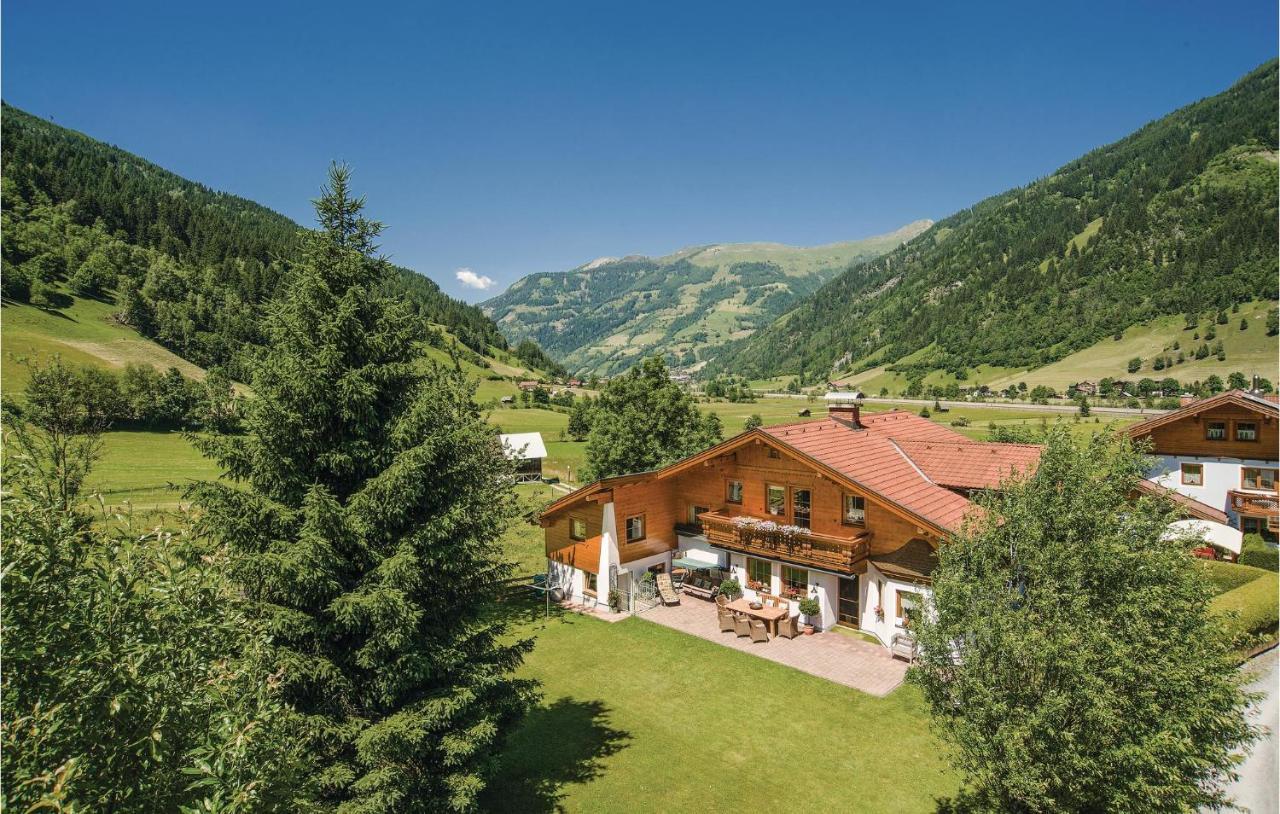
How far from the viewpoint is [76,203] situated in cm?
13175

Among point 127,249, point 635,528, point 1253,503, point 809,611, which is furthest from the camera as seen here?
point 127,249

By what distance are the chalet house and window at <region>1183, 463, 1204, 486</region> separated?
16.3 m

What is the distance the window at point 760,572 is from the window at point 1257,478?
29.4 m

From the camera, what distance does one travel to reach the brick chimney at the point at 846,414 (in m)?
28.8

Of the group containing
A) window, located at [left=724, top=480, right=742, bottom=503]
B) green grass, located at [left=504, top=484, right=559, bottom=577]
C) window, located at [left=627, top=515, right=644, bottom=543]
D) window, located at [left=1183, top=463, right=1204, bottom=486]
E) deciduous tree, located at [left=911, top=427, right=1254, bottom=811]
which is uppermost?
deciduous tree, located at [left=911, top=427, right=1254, bottom=811]

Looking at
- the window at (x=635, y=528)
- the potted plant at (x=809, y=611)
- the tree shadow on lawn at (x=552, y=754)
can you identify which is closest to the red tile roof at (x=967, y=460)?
the potted plant at (x=809, y=611)

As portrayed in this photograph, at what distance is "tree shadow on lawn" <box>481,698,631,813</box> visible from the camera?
13.4m

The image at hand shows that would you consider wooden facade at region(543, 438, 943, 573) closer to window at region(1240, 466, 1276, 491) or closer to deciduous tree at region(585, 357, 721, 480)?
deciduous tree at region(585, 357, 721, 480)

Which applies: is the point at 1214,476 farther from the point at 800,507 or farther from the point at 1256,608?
the point at 800,507

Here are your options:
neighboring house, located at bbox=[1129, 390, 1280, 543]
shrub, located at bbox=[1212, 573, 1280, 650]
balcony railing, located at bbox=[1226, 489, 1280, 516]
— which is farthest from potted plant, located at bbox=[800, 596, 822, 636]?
balcony railing, located at bbox=[1226, 489, 1280, 516]

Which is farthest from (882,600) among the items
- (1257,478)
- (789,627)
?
(1257,478)

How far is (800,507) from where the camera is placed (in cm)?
2486

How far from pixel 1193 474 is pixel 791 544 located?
2858 centimetres

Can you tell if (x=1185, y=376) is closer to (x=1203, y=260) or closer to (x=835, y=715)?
(x=1203, y=260)
